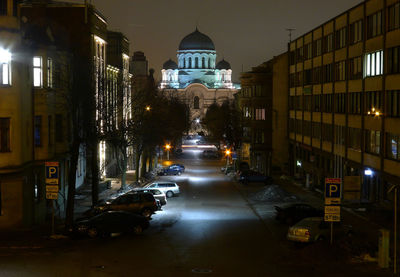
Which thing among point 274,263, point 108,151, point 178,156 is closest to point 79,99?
point 274,263

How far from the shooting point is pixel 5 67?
28.6 m

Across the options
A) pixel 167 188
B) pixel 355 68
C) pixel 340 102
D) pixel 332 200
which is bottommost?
pixel 167 188

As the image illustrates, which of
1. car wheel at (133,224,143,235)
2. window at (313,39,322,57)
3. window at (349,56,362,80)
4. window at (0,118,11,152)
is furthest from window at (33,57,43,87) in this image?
window at (313,39,322,57)

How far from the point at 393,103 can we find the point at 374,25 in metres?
6.29

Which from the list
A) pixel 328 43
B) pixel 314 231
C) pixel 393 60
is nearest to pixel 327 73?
pixel 328 43

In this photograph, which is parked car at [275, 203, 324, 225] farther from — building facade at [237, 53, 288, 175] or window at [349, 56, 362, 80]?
building facade at [237, 53, 288, 175]

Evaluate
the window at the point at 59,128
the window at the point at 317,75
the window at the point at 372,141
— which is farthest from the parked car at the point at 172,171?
the window at the point at 59,128

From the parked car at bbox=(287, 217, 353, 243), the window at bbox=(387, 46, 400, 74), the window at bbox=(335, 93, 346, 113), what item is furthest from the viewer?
the window at bbox=(335, 93, 346, 113)

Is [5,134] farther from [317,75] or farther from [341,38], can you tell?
[317,75]

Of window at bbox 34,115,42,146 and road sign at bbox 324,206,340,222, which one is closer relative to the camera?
road sign at bbox 324,206,340,222

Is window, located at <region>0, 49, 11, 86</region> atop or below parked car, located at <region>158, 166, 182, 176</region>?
atop

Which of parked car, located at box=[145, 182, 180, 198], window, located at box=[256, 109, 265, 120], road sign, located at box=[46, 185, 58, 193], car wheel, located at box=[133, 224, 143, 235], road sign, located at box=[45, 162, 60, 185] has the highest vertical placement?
window, located at box=[256, 109, 265, 120]

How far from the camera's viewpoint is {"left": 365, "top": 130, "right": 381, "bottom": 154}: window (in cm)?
3956

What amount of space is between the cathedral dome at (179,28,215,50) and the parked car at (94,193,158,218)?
442ft
